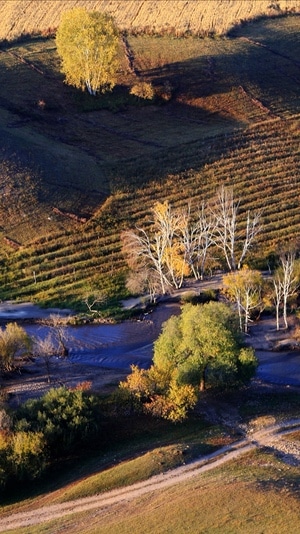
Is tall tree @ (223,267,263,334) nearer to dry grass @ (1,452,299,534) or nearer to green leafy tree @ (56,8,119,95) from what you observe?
dry grass @ (1,452,299,534)

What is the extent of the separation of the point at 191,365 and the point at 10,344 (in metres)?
17.1

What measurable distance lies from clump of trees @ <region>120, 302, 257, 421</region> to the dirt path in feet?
17.9

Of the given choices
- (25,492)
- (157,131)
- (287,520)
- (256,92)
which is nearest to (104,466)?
(25,492)

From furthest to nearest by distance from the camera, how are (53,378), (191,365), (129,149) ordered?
(129,149) < (53,378) < (191,365)

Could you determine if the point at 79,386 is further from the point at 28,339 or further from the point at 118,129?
the point at 118,129

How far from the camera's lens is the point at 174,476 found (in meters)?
47.6

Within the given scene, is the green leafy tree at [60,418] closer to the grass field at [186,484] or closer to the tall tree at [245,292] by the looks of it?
the grass field at [186,484]

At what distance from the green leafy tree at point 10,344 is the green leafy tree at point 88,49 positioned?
57.0 m

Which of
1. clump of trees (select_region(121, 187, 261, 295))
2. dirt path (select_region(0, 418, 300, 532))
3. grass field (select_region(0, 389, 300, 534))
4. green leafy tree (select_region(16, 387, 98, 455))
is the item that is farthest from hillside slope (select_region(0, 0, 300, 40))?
dirt path (select_region(0, 418, 300, 532))

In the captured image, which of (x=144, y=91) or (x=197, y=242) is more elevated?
(x=144, y=91)

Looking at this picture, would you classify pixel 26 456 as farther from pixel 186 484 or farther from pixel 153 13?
pixel 153 13

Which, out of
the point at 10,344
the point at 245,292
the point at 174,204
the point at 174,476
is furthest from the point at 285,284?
the point at 10,344

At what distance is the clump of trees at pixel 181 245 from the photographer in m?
76.5

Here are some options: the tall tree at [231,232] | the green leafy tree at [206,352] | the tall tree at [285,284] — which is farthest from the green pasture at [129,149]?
the green leafy tree at [206,352]
